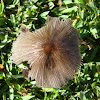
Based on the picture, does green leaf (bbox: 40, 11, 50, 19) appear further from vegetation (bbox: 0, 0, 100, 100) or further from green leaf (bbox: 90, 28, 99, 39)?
green leaf (bbox: 90, 28, 99, 39)

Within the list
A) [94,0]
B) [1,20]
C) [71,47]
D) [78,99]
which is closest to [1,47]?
[1,20]

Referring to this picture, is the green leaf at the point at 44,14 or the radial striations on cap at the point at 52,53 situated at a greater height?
the green leaf at the point at 44,14

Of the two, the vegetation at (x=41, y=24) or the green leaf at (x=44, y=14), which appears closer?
the vegetation at (x=41, y=24)

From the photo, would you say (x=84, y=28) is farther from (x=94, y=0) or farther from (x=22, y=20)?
(x=22, y=20)

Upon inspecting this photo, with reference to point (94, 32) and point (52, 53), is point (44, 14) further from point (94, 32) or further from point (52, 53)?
point (52, 53)

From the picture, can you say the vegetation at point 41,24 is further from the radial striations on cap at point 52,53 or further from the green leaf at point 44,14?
the radial striations on cap at point 52,53

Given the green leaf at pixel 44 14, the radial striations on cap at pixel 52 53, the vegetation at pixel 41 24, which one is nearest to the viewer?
the radial striations on cap at pixel 52 53

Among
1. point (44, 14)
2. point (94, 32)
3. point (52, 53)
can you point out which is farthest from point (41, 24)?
point (52, 53)

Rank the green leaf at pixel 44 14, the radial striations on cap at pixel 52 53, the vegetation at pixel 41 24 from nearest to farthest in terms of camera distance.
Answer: the radial striations on cap at pixel 52 53 → the vegetation at pixel 41 24 → the green leaf at pixel 44 14

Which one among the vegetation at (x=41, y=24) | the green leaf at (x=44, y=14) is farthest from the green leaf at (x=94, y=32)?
the green leaf at (x=44, y=14)
